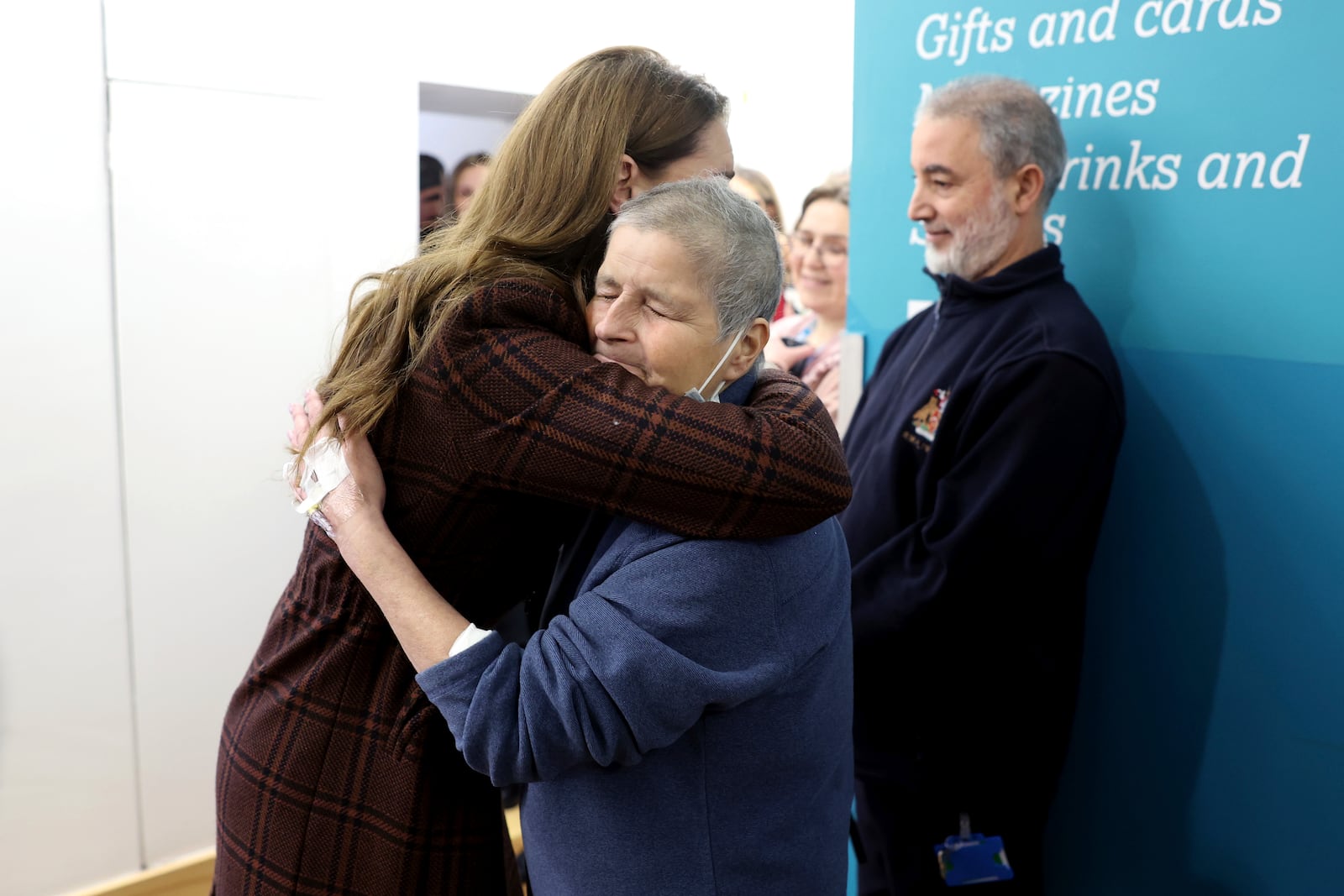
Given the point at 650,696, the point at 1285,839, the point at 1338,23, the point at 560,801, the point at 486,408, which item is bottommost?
the point at 1285,839

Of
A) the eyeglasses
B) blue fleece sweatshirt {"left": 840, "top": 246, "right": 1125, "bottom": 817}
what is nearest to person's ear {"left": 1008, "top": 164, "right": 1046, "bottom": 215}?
blue fleece sweatshirt {"left": 840, "top": 246, "right": 1125, "bottom": 817}

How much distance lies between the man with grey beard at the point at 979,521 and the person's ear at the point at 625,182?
98cm

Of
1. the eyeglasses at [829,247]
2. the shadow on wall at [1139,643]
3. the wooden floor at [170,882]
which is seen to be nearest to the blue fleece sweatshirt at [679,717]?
the shadow on wall at [1139,643]

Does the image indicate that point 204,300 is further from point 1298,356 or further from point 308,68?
point 1298,356

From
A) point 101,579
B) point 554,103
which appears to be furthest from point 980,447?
point 101,579

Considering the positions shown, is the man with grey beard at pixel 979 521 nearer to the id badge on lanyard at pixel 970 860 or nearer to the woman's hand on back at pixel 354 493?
the id badge on lanyard at pixel 970 860

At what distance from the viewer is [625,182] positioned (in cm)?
130

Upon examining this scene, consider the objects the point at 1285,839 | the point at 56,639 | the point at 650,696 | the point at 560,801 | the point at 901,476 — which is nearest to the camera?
the point at 650,696

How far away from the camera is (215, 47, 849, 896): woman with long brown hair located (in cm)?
107

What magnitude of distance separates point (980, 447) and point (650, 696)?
1146mm

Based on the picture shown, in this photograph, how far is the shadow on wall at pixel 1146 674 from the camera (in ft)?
6.86

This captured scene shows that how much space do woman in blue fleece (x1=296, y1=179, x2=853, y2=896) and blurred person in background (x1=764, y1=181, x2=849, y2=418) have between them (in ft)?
8.13

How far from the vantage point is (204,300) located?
280 centimetres

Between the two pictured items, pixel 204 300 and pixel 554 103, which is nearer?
pixel 554 103
